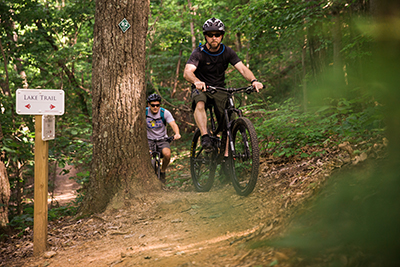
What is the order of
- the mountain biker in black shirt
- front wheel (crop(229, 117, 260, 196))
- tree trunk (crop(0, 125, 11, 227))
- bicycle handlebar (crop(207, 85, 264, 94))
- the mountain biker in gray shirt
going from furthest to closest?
1. the mountain biker in gray shirt
2. tree trunk (crop(0, 125, 11, 227))
3. the mountain biker in black shirt
4. bicycle handlebar (crop(207, 85, 264, 94))
5. front wheel (crop(229, 117, 260, 196))

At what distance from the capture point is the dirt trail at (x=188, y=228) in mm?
2789

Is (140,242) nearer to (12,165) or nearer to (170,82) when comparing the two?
(12,165)

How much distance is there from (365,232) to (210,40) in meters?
3.82

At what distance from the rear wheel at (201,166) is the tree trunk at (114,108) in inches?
42.6

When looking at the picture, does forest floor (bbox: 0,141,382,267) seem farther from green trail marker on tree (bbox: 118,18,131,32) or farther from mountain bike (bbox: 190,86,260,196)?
green trail marker on tree (bbox: 118,18,131,32)

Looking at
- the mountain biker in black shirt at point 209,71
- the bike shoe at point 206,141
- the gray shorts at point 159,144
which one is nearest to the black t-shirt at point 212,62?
the mountain biker in black shirt at point 209,71

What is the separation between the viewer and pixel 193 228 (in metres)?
3.89

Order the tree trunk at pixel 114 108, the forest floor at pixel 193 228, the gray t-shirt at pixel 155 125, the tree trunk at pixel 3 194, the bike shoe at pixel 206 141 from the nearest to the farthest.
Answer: the forest floor at pixel 193 228, the bike shoe at pixel 206 141, the tree trunk at pixel 114 108, the tree trunk at pixel 3 194, the gray t-shirt at pixel 155 125

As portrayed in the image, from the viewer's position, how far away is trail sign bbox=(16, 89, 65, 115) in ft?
13.4

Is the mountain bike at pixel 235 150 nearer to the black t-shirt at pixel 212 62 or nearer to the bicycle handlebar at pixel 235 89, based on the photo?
the bicycle handlebar at pixel 235 89

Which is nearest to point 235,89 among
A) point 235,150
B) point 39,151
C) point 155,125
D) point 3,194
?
point 235,150

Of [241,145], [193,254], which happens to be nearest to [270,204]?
[241,145]

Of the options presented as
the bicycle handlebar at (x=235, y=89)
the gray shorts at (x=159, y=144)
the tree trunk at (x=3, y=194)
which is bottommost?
the tree trunk at (x=3, y=194)

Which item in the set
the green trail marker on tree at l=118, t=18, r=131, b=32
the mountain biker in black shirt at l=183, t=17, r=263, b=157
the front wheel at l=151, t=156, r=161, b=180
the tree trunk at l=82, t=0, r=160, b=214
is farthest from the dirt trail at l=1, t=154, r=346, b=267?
the green trail marker on tree at l=118, t=18, r=131, b=32
